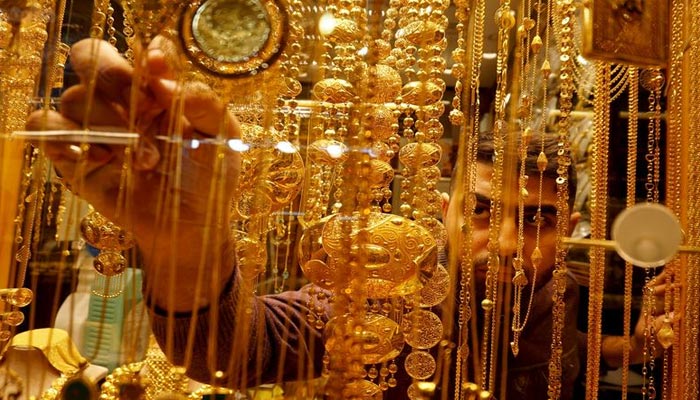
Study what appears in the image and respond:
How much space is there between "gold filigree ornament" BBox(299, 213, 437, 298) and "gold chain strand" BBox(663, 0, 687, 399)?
0.83 ft

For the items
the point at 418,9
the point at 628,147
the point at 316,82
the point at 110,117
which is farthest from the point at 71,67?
the point at 628,147

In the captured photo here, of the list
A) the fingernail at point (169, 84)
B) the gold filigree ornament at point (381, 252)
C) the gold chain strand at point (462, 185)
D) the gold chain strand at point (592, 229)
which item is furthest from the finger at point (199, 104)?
the gold chain strand at point (592, 229)

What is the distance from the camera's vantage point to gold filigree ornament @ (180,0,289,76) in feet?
2.10

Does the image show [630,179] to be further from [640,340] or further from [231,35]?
[231,35]

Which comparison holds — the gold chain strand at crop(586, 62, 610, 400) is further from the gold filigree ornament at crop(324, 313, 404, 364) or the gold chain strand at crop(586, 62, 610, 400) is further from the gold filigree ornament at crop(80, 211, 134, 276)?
the gold filigree ornament at crop(80, 211, 134, 276)

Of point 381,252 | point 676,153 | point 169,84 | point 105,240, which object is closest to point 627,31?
→ point 676,153

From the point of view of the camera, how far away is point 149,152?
64 cm

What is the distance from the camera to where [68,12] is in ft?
2.37

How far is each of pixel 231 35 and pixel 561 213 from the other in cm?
38

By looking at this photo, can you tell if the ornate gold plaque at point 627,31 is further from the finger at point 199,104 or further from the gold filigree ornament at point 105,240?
the gold filigree ornament at point 105,240

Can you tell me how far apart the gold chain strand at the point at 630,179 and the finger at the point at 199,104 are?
42 cm

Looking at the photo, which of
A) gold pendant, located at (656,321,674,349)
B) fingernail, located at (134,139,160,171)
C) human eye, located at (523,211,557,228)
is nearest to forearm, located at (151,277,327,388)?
fingernail, located at (134,139,160,171)

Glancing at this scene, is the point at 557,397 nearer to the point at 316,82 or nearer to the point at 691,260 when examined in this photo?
the point at 691,260

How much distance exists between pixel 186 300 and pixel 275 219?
134 mm
